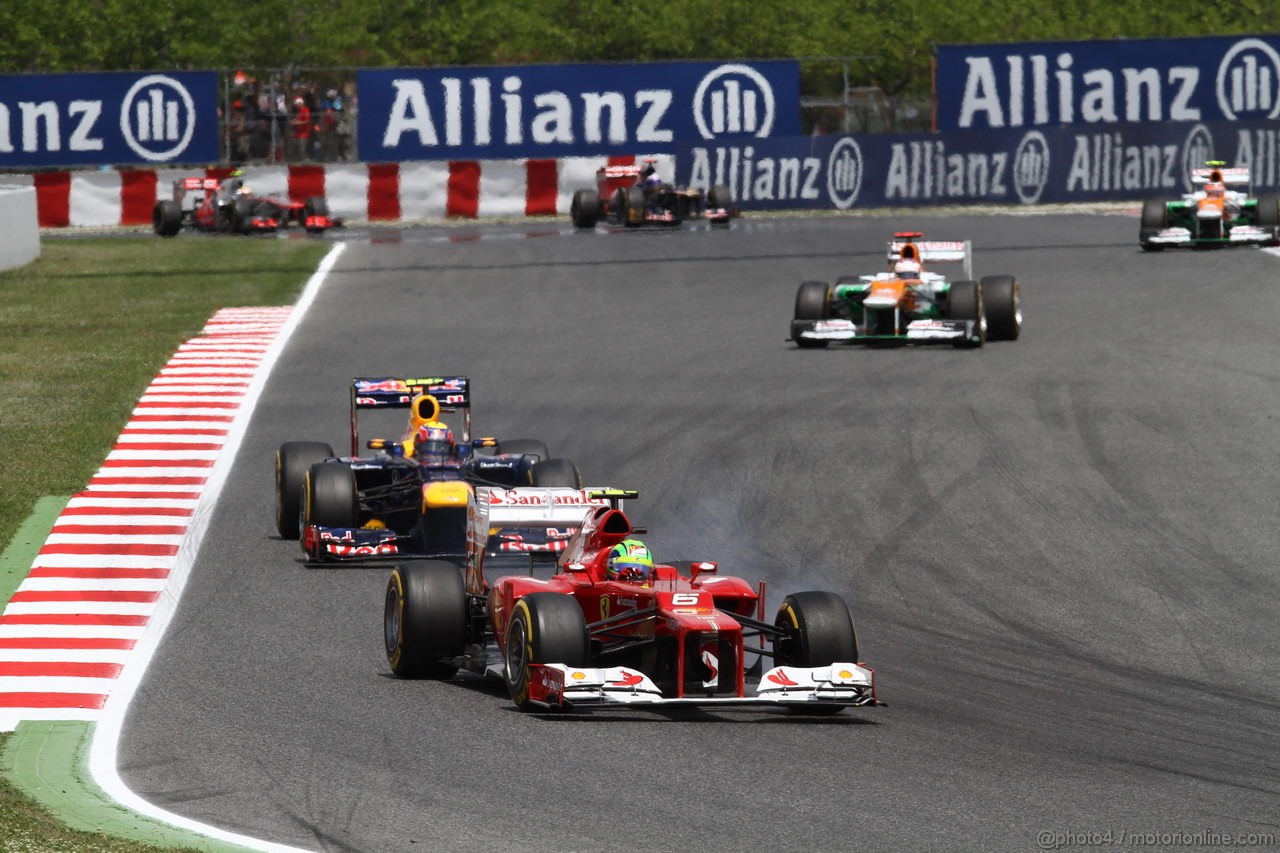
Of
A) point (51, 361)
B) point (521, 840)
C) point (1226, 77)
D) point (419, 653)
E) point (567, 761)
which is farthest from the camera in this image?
point (1226, 77)

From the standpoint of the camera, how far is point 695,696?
36.4 ft

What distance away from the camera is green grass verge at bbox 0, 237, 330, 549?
762 inches

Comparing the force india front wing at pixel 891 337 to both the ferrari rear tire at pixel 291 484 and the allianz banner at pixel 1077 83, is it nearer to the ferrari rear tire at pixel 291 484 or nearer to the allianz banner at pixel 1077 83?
the ferrari rear tire at pixel 291 484

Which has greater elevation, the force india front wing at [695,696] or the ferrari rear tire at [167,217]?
the ferrari rear tire at [167,217]

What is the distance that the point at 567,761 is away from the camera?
393 inches

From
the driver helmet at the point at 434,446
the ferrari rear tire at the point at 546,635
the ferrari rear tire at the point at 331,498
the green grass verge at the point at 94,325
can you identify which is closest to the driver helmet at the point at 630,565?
the ferrari rear tire at the point at 546,635

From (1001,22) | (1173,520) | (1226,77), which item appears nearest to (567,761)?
(1173,520)

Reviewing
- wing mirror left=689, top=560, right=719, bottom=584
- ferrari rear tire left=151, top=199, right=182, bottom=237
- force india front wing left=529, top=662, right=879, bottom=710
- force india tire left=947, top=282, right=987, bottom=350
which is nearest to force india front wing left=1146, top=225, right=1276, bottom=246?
force india tire left=947, top=282, right=987, bottom=350

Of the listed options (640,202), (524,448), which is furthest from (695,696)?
(640,202)

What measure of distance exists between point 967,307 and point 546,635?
14.5 meters

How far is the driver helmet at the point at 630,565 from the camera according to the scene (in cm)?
1158

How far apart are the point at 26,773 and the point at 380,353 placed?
582 inches

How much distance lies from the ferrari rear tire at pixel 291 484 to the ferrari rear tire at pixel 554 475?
172 centimetres

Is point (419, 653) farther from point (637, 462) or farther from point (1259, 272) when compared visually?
point (1259, 272)
